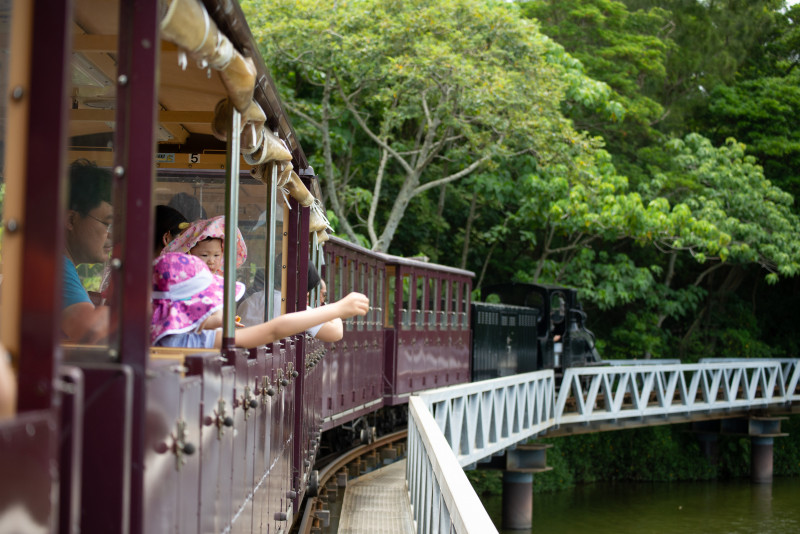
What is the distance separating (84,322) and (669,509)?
2503 cm

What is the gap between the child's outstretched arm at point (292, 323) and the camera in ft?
11.1

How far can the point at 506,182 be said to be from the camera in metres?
24.4

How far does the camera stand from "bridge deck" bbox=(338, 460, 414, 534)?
805cm

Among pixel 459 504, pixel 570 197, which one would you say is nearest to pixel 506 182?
pixel 570 197

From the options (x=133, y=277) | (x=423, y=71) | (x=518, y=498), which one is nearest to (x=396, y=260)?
(x=423, y=71)

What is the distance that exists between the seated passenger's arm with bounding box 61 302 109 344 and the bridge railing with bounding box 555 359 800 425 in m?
17.4

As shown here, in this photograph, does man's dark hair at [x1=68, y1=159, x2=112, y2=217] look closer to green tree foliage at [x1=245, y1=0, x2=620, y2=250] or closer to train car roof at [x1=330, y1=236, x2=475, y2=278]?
train car roof at [x1=330, y1=236, x2=475, y2=278]

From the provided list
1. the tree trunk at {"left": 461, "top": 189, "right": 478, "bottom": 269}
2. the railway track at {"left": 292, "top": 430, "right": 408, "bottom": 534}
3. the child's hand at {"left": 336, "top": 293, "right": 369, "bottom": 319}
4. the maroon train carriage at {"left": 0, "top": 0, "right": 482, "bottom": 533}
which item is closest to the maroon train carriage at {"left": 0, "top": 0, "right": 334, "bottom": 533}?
the maroon train carriage at {"left": 0, "top": 0, "right": 482, "bottom": 533}

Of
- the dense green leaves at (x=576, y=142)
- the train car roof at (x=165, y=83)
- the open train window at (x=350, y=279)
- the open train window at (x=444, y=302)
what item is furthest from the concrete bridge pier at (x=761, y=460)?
the train car roof at (x=165, y=83)

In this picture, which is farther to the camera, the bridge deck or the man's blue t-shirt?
the bridge deck

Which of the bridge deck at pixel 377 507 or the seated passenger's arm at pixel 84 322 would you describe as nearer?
the seated passenger's arm at pixel 84 322

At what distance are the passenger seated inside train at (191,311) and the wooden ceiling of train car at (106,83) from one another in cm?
71

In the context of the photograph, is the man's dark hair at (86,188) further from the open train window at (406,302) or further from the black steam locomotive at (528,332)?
the black steam locomotive at (528,332)

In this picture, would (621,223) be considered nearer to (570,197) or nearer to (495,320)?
(570,197)
